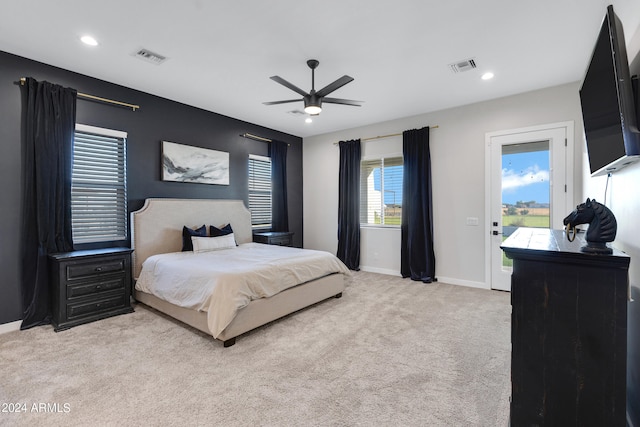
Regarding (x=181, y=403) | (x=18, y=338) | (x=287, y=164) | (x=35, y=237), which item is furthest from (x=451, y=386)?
(x=287, y=164)

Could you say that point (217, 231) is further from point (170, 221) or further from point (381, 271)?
point (381, 271)

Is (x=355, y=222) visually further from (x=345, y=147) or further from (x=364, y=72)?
(x=364, y=72)

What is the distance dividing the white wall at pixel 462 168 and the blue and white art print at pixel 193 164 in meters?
2.73

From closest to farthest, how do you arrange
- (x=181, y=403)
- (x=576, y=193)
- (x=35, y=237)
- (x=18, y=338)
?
(x=181, y=403), (x=18, y=338), (x=35, y=237), (x=576, y=193)

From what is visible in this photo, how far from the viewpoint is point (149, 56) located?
3209mm

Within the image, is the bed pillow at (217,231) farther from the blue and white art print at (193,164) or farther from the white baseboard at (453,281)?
the white baseboard at (453,281)

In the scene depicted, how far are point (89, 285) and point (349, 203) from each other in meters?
4.26

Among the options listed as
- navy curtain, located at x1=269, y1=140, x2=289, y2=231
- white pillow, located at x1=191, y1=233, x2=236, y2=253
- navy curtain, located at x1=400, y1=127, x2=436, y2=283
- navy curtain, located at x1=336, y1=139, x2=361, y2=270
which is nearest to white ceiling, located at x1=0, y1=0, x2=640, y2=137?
navy curtain, located at x1=400, y1=127, x2=436, y2=283

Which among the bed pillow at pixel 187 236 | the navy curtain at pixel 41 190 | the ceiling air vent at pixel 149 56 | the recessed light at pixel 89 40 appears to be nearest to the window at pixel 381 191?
the bed pillow at pixel 187 236

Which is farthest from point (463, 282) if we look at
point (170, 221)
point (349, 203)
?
point (170, 221)

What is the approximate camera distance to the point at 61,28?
107 inches

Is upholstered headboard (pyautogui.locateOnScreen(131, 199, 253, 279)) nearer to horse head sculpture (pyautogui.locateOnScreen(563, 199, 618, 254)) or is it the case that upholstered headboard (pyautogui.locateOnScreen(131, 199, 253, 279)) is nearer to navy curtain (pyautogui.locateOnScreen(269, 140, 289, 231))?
navy curtain (pyautogui.locateOnScreen(269, 140, 289, 231))

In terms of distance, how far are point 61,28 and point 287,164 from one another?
165 inches

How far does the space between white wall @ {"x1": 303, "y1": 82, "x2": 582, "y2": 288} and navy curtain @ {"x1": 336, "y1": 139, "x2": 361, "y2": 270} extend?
0.20m
